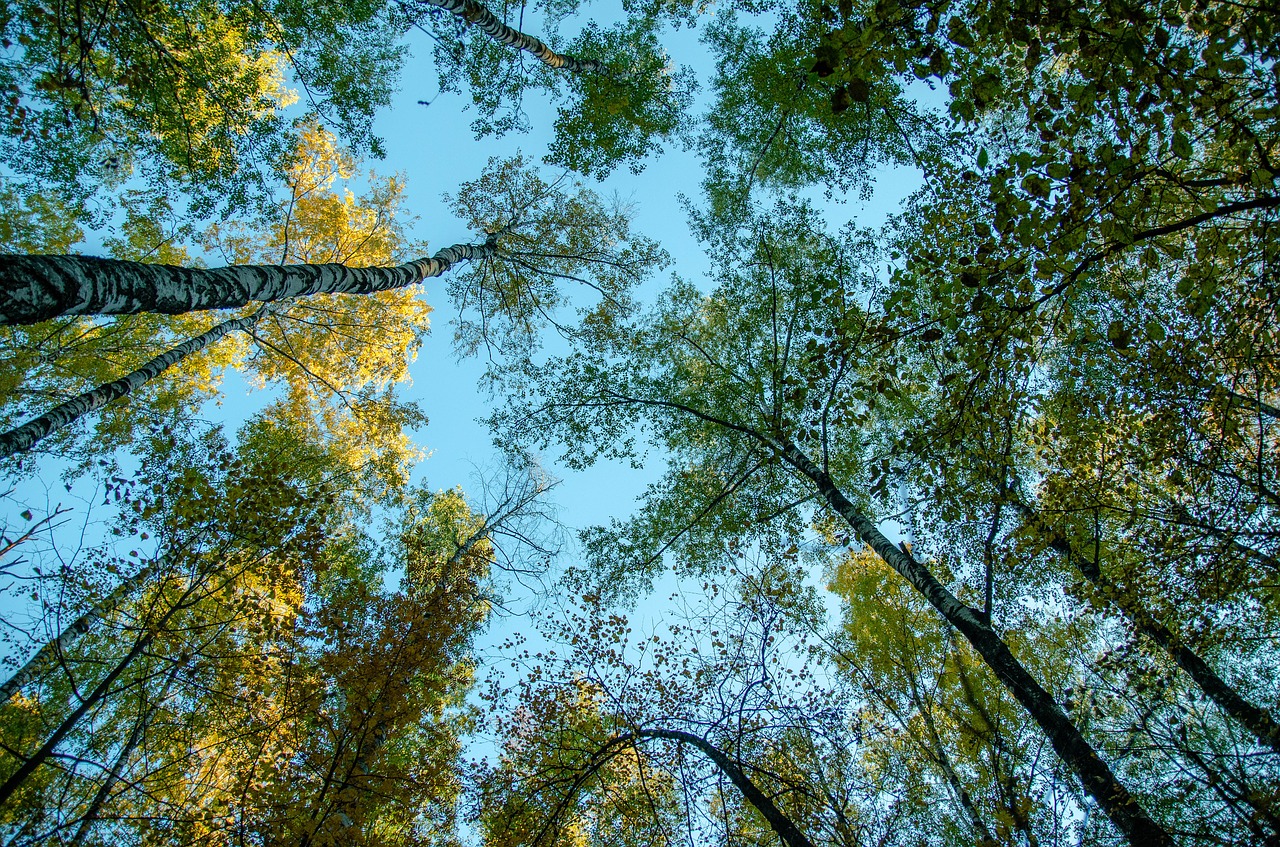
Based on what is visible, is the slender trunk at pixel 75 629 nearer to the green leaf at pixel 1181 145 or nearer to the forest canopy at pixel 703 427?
the forest canopy at pixel 703 427

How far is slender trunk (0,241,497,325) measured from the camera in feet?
9.21

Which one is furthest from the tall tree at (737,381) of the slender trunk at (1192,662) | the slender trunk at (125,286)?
the slender trunk at (125,286)

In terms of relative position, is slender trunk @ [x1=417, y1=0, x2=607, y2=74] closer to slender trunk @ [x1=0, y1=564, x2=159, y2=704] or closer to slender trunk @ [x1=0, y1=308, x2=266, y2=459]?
slender trunk @ [x1=0, y1=308, x2=266, y2=459]

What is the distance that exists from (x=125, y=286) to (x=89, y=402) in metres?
6.86

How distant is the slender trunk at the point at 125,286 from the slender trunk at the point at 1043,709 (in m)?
7.30

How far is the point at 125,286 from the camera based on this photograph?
341 cm

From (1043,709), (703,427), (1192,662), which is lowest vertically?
(1043,709)

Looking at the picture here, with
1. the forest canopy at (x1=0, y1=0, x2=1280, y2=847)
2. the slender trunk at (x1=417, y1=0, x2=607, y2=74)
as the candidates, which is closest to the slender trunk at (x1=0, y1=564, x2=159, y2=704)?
the forest canopy at (x1=0, y1=0, x2=1280, y2=847)

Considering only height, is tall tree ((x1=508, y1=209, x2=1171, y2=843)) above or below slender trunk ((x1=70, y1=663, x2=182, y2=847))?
above

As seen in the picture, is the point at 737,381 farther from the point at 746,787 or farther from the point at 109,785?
the point at 109,785

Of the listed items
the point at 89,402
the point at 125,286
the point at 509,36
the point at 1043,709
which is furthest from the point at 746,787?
the point at 509,36

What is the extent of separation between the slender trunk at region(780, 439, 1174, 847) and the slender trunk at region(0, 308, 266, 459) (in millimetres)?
11082

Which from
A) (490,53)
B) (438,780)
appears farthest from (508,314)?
(438,780)

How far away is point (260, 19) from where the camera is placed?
302 inches
